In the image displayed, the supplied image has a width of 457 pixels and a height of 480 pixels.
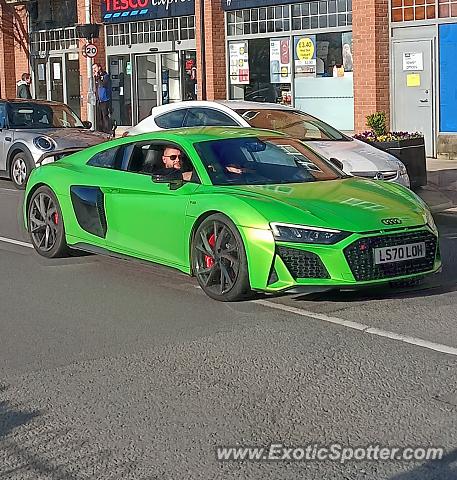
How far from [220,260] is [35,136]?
9238mm

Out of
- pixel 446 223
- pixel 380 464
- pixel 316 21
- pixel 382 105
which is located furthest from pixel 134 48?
pixel 380 464

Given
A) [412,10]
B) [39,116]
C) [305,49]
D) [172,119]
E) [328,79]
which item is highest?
[412,10]

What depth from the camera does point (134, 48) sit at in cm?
2612

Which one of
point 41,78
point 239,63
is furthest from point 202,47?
point 41,78

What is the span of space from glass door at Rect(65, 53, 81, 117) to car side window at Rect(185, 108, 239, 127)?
15.3 meters

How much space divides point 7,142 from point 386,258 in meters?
10.6

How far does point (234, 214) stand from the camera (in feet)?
24.2

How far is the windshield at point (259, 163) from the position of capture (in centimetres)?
804

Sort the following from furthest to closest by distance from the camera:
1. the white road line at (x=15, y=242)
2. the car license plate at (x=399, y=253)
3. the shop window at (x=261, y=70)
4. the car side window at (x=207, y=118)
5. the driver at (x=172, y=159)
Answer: the shop window at (x=261, y=70)
the car side window at (x=207, y=118)
the white road line at (x=15, y=242)
the driver at (x=172, y=159)
the car license plate at (x=399, y=253)

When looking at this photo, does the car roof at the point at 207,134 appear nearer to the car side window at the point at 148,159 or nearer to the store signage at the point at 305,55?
the car side window at the point at 148,159

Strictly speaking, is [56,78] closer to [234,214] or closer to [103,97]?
[103,97]

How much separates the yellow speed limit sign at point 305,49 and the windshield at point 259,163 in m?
12.9

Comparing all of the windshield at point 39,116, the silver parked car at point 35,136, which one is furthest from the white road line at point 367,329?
the windshield at point 39,116


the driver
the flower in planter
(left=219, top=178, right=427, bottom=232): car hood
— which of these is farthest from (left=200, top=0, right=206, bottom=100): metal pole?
(left=219, top=178, right=427, bottom=232): car hood
